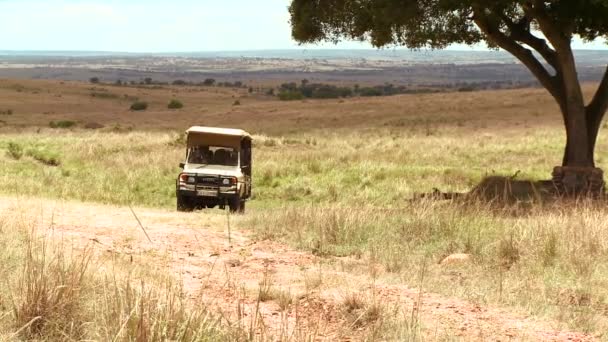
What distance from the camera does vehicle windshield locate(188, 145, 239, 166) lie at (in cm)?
1834

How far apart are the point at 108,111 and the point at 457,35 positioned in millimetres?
58995

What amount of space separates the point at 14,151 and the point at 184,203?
13.2 metres

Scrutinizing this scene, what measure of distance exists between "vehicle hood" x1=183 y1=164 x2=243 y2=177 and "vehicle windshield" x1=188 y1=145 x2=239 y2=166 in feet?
0.59

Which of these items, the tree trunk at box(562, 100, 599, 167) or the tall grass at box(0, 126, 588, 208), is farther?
the tall grass at box(0, 126, 588, 208)

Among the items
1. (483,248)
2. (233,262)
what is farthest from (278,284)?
(483,248)

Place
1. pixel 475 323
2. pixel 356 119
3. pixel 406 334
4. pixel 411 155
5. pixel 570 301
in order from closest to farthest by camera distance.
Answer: pixel 406 334 → pixel 475 323 → pixel 570 301 → pixel 411 155 → pixel 356 119

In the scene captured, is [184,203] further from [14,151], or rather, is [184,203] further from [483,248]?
[14,151]

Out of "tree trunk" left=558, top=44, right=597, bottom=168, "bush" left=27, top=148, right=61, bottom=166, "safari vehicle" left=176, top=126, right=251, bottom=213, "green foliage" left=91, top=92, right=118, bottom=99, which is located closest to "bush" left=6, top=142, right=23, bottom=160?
"bush" left=27, top=148, right=61, bottom=166

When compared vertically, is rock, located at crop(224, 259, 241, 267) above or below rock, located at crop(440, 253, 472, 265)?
above

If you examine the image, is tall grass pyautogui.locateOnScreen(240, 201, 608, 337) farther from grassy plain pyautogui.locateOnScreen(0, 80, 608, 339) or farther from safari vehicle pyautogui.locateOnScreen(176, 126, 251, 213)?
safari vehicle pyautogui.locateOnScreen(176, 126, 251, 213)

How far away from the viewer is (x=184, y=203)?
58.4 feet

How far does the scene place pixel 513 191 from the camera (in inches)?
741

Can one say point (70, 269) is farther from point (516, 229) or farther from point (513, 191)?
point (513, 191)

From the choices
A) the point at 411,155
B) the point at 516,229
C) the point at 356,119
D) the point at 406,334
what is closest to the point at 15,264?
the point at 406,334
